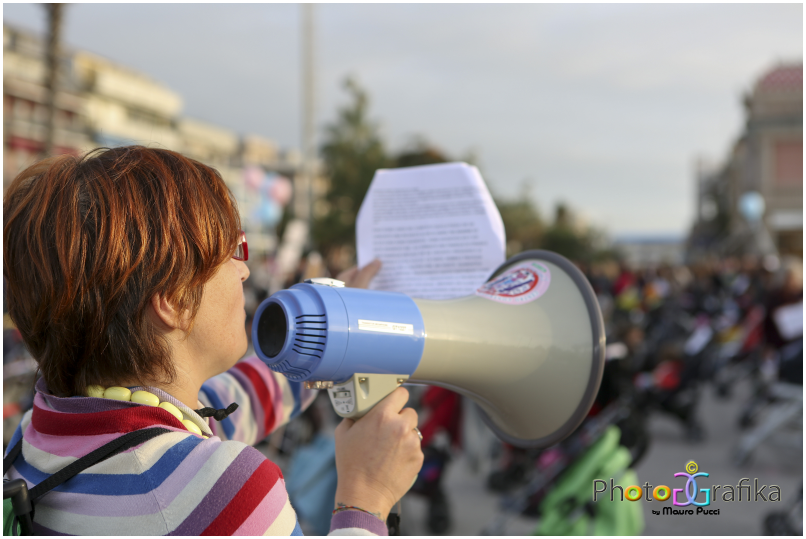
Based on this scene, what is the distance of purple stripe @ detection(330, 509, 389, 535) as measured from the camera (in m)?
0.91

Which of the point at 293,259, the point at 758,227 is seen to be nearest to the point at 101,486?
the point at 293,259


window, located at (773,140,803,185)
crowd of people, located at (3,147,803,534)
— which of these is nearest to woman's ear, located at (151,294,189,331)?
crowd of people, located at (3,147,803,534)

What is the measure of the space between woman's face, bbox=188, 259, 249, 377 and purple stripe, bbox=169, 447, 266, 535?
0.22 meters

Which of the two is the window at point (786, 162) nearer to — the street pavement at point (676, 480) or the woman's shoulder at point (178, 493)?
the street pavement at point (676, 480)

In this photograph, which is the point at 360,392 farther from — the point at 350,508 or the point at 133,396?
the point at 133,396

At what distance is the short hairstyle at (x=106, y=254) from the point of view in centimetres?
88

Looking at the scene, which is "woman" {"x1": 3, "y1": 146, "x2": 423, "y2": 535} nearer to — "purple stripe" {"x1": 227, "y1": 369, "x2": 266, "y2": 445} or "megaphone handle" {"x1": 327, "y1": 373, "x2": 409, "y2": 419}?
"megaphone handle" {"x1": 327, "y1": 373, "x2": 409, "y2": 419}

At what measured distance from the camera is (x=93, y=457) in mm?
838

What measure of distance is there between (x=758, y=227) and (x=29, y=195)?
29259 millimetres

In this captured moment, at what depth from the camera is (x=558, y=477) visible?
329cm

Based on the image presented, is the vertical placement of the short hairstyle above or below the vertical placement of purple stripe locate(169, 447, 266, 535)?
above

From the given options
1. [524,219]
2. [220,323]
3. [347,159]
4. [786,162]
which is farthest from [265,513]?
[524,219]

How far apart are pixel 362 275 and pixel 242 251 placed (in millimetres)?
369

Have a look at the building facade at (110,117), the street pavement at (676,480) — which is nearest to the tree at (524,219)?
the building facade at (110,117)
